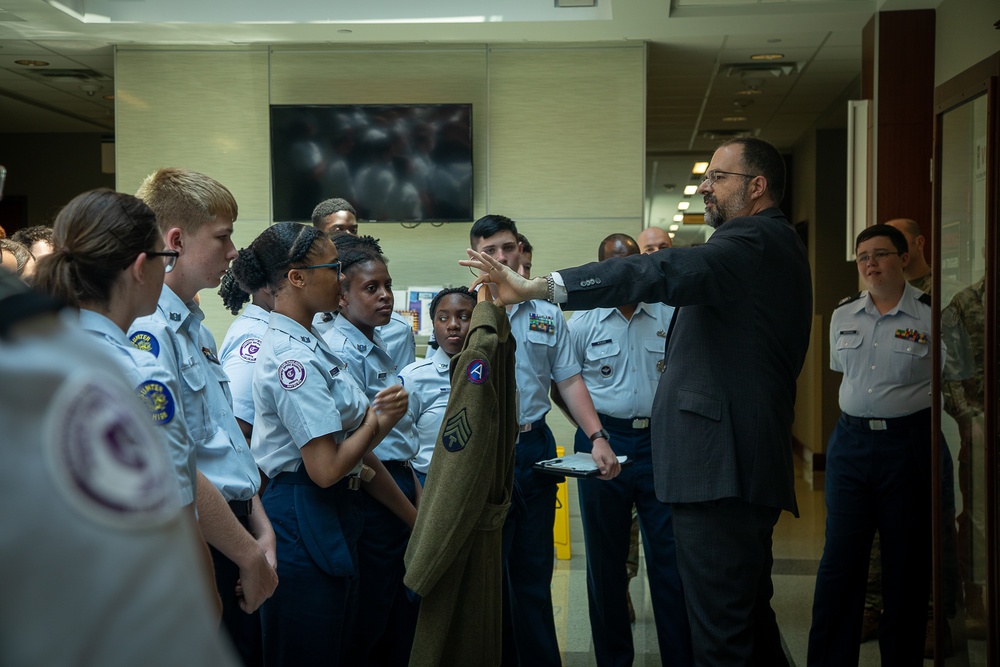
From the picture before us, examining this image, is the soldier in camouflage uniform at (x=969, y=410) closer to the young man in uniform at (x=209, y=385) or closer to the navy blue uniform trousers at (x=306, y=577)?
the navy blue uniform trousers at (x=306, y=577)

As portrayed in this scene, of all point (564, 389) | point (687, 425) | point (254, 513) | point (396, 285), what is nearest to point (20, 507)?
point (254, 513)

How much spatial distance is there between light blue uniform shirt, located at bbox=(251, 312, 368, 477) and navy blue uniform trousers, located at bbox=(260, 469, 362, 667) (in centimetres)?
10

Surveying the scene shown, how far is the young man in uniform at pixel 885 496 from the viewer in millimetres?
3473

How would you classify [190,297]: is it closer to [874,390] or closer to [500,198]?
[874,390]

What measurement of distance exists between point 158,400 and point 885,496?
113 inches

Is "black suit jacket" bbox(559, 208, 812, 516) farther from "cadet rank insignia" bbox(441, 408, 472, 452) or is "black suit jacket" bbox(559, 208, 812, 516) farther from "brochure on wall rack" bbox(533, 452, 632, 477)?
"cadet rank insignia" bbox(441, 408, 472, 452)

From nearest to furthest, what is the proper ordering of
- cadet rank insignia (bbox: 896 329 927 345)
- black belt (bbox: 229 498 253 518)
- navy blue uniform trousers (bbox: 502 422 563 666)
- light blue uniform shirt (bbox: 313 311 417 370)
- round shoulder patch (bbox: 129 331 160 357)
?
1. round shoulder patch (bbox: 129 331 160 357)
2. black belt (bbox: 229 498 253 518)
3. navy blue uniform trousers (bbox: 502 422 563 666)
4. cadet rank insignia (bbox: 896 329 927 345)
5. light blue uniform shirt (bbox: 313 311 417 370)

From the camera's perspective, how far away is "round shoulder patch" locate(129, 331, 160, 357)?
1.73 m

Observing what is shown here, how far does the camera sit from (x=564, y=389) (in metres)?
3.70

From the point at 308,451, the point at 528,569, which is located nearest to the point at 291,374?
the point at 308,451

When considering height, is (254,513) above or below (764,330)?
below

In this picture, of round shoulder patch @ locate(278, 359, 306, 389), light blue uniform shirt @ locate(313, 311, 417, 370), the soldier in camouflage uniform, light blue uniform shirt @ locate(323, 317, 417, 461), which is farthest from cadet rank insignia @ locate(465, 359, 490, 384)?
the soldier in camouflage uniform

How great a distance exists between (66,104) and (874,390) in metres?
7.73

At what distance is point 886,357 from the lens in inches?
142
